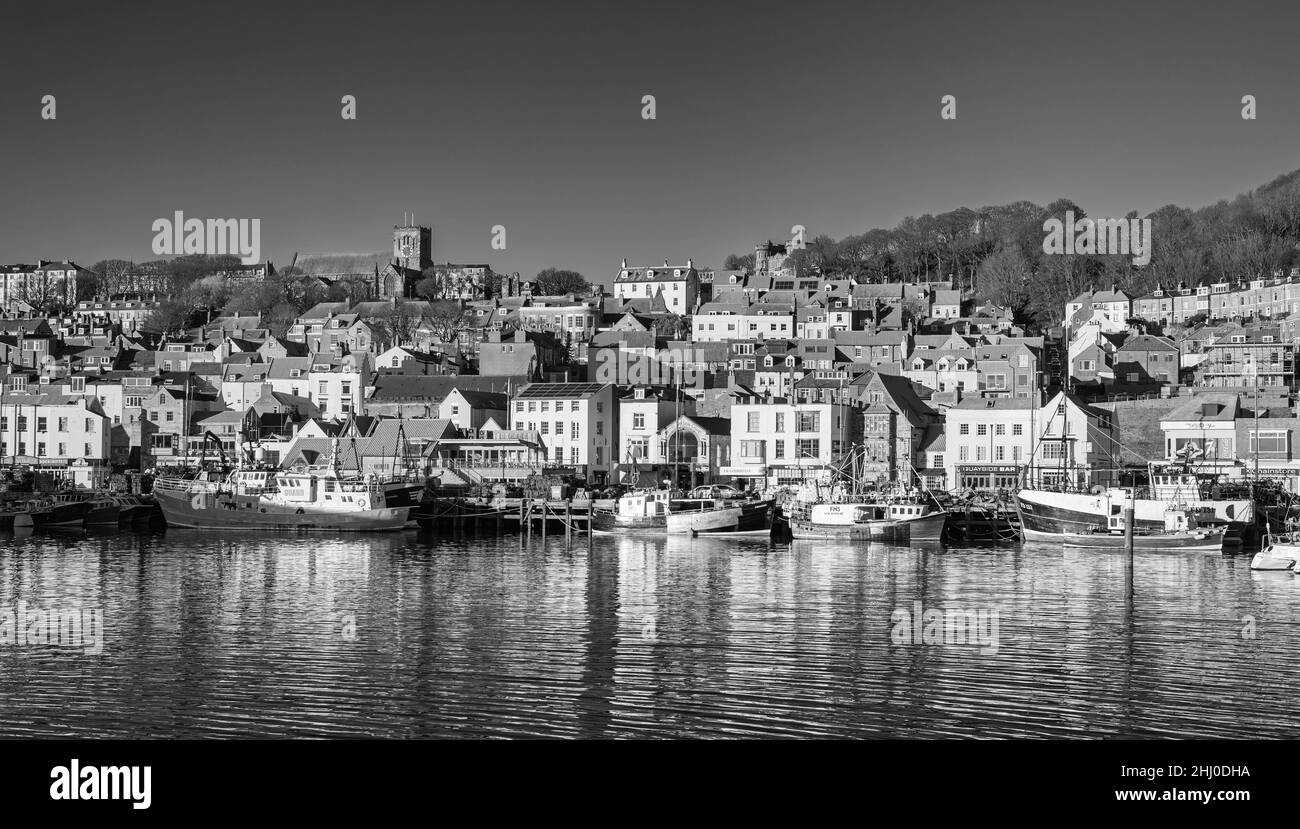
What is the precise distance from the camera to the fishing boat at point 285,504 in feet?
224

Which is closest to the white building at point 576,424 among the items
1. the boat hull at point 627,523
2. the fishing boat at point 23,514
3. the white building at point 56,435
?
the boat hull at point 627,523

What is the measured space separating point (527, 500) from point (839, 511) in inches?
605

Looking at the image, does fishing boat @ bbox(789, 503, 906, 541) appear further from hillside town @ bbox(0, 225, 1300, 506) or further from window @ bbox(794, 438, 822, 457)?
window @ bbox(794, 438, 822, 457)

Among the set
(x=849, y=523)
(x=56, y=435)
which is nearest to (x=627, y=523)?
(x=849, y=523)

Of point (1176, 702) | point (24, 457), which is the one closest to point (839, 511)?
point (1176, 702)

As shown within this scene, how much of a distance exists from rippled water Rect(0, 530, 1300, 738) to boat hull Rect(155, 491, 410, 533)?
16644 millimetres

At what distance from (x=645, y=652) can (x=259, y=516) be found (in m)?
43.2

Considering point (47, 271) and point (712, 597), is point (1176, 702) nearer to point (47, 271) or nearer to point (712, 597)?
point (712, 597)

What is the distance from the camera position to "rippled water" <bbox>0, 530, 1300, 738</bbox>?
78.0ft

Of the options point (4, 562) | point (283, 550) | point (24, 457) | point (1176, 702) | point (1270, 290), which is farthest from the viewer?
point (1270, 290)

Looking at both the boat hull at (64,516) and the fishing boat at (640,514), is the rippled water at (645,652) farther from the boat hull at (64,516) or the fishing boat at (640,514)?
A: the boat hull at (64,516)

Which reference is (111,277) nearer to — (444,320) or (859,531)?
(444,320)

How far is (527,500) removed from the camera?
69.6 meters

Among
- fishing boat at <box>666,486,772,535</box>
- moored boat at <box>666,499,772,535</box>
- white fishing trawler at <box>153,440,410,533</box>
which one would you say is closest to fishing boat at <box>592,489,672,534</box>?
fishing boat at <box>666,486,772,535</box>
